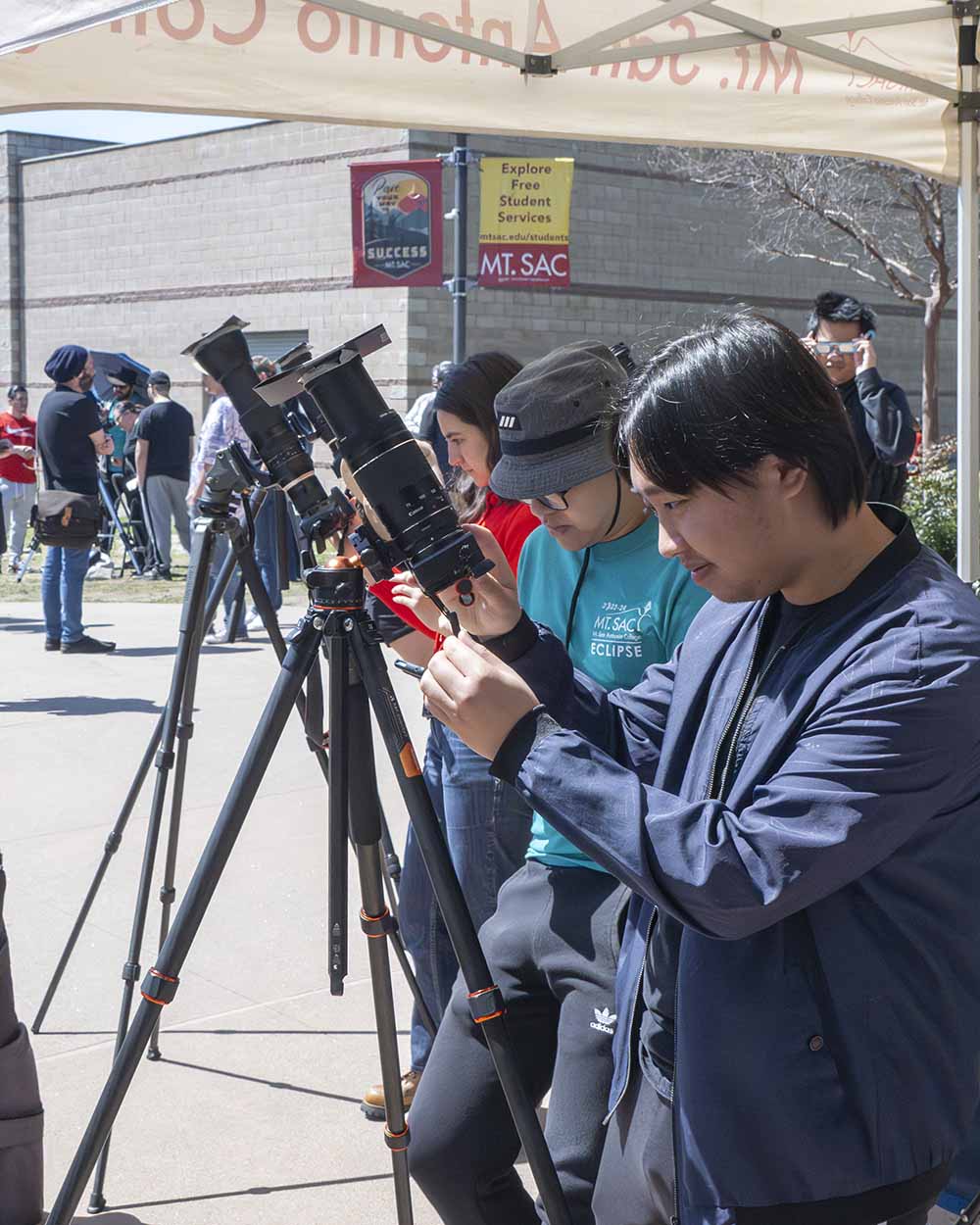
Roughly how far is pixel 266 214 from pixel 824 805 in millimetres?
20834

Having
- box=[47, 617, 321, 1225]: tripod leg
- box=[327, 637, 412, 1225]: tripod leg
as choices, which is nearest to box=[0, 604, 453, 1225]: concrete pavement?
box=[327, 637, 412, 1225]: tripod leg

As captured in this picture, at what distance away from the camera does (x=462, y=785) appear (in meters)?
2.82

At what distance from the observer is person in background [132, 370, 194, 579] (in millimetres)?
12219

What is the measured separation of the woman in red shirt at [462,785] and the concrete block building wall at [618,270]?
1597 cm

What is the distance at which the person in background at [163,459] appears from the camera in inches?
481

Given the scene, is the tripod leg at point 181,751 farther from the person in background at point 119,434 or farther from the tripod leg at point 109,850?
the person in background at point 119,434

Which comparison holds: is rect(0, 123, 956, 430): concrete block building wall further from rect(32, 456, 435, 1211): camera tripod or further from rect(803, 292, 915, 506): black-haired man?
rect(32, 456, 435, 1211): camera tripod

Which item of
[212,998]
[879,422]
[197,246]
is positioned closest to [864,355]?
[879,422]

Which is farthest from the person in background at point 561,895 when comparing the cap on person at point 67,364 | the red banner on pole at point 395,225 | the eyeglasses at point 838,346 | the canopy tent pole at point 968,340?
the red banner on pole at point 395,225

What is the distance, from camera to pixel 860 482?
1.55m

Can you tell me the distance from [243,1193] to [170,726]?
1031 mm

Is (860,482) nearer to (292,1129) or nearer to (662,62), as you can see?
(292,1129)

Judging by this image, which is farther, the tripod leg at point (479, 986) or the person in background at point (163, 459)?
the person in background at point (163, 459)

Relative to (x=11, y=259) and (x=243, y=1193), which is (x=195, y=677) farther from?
(x=11, y=259)
